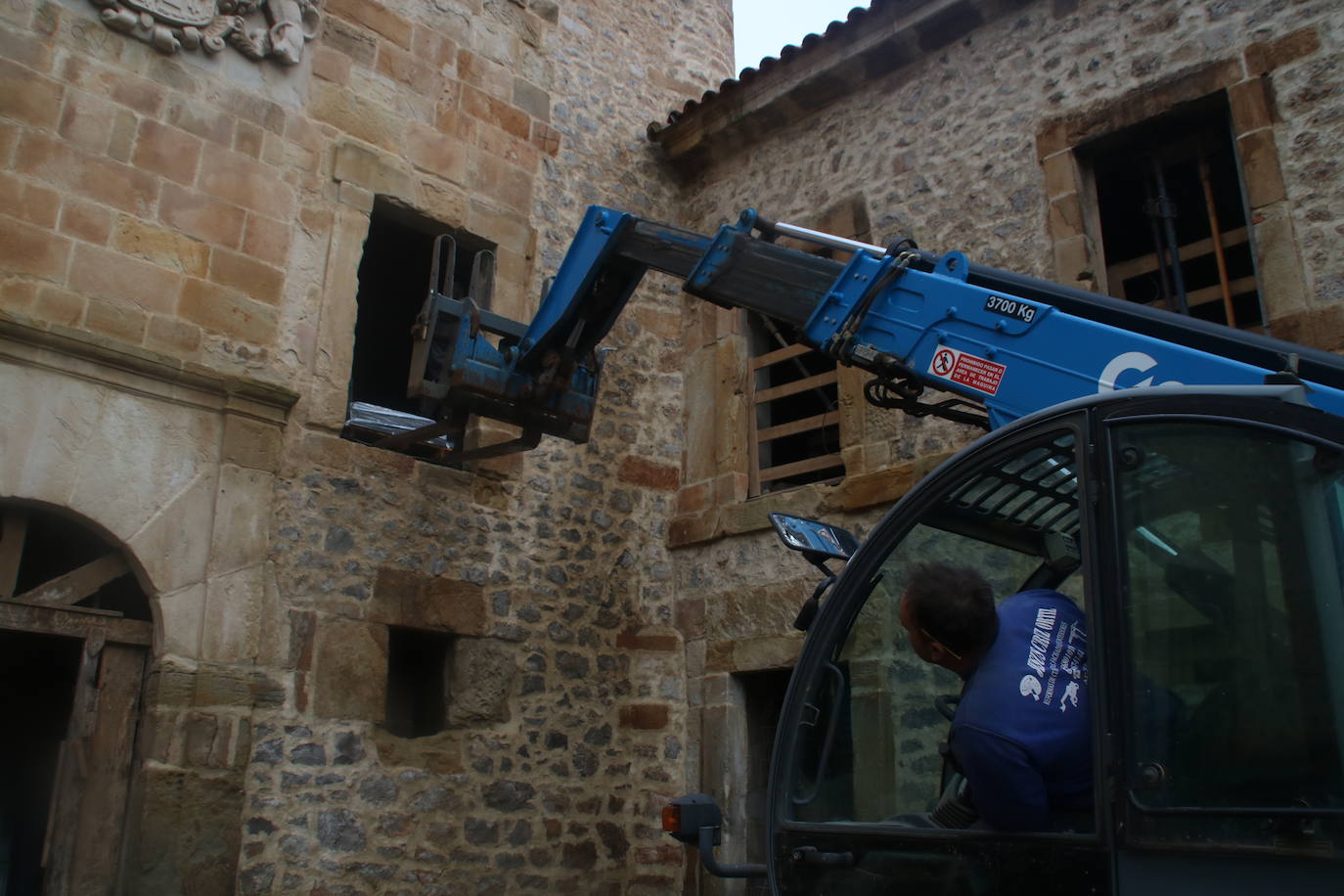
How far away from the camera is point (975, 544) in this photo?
8.80 feet

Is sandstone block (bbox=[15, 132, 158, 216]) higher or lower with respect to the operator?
higher

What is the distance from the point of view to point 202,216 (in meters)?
5.50

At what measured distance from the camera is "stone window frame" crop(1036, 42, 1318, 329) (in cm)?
518

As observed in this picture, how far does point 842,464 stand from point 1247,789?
15.9ft

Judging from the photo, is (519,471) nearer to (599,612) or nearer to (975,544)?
(599,612)

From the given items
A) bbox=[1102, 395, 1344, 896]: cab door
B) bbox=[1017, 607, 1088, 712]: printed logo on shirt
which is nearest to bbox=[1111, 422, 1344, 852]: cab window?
bbox=[1102, 395, 1344, 896]: cab door

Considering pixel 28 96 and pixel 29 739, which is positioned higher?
pixel 28 96

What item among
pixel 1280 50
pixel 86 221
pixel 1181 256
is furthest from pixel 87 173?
pixel 1280 50

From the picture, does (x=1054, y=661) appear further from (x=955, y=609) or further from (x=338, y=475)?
(x=338, y=475)

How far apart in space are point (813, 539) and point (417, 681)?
363 cm

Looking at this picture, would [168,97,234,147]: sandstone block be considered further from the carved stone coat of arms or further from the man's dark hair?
the man's dark hair

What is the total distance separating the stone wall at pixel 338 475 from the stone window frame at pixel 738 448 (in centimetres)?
18

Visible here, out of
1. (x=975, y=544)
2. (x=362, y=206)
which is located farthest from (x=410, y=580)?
(x=975, y=544)

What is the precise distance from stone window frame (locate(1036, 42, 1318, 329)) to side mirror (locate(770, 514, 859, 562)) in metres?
3.01
